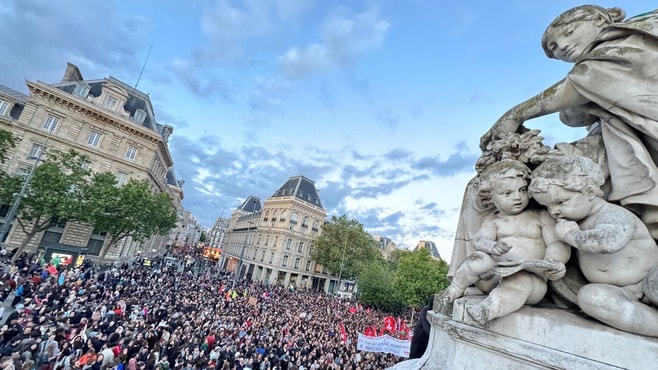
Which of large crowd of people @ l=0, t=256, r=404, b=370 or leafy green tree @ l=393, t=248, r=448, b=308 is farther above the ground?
leafy green tree @ l=393, t=248, r=448, b=308

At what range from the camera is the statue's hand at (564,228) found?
1.71m

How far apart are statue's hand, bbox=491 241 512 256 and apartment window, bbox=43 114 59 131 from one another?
3811 centimetres

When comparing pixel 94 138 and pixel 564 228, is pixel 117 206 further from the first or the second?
pixel 564 228

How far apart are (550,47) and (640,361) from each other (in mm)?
2289

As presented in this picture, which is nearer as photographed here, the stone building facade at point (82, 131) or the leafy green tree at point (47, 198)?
the leafy green tree at point (47, 198)

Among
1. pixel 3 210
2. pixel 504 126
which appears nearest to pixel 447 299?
pixel 504 126

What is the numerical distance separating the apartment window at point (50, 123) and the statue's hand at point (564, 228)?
38381 mm

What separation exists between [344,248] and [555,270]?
44933 mm

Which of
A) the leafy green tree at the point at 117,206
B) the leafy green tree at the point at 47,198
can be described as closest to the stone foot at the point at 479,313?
the leafy green tree at the point at 47,198

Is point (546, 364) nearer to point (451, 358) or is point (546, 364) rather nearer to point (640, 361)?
point (640, 361)

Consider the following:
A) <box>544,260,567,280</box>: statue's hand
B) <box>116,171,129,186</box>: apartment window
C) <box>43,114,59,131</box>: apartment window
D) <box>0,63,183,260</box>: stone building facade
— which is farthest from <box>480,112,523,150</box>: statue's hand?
<box>116,171,129,186</box>: apartment window

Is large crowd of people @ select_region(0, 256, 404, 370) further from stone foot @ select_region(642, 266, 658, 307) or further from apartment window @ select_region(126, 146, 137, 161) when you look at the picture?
apartment window @ select_region(126, 146, 137, 161)

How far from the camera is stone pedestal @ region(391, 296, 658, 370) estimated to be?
4.91ft

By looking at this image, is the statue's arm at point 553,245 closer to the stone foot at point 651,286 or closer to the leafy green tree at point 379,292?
the stone foot at point 651,286
